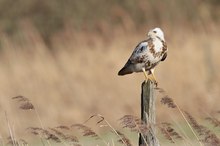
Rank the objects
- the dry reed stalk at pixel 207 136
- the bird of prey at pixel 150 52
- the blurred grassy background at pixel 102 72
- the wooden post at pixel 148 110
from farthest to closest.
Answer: the blurred grassy background at pixel 102 72 < the bird of prey at pixel 150 52 < the wooden post at pixel 148 110 < the dry reed stalk at pixel 207 136

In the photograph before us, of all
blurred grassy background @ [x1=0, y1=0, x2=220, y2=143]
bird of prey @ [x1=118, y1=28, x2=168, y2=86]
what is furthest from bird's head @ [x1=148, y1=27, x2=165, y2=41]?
blurred grassy background @ [x1=0, y1=0, x2=220, y2=143]

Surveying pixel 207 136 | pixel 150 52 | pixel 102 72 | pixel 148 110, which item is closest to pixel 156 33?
pixel 150 52

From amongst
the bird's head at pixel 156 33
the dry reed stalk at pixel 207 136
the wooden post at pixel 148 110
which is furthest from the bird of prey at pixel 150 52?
the dry reed stalk at pixel 207 136

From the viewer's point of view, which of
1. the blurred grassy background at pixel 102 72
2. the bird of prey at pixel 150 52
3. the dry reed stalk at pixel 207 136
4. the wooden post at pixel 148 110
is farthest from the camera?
the blurred grassy background at pixel 102 72

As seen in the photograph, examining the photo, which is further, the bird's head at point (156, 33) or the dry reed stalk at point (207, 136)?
the bird's head at point (156, 33)

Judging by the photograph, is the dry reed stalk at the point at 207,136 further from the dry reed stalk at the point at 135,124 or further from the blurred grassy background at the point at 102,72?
the blurred grassy background at the point at 102,72

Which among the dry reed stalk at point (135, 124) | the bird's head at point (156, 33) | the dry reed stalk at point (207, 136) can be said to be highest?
the bird's head at point (156, 33)

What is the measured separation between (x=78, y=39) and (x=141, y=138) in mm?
10799

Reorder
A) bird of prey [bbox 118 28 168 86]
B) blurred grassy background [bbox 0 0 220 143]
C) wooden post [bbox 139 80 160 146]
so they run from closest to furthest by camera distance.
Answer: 1. wooden post [bbox 139 80 160 146]
2. bird of prey [bbox 118 28 168 86]
3. blurred grassy background [bbox 0 0 220 143]

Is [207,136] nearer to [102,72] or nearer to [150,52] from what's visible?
[150,52]

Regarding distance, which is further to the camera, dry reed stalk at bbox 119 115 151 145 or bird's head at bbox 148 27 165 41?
bird's head at bbox 148 27 165 41

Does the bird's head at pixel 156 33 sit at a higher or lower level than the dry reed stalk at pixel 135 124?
higher

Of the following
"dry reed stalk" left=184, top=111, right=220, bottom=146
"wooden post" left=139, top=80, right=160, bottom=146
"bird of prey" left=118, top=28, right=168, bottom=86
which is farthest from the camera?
"bird of prey" left=118, top=28, right=168, bottom=86

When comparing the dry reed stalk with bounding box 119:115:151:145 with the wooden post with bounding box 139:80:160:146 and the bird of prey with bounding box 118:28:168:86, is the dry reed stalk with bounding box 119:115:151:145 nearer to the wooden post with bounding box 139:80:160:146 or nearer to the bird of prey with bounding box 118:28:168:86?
the wooden post with bounding box 139:80:160:146
